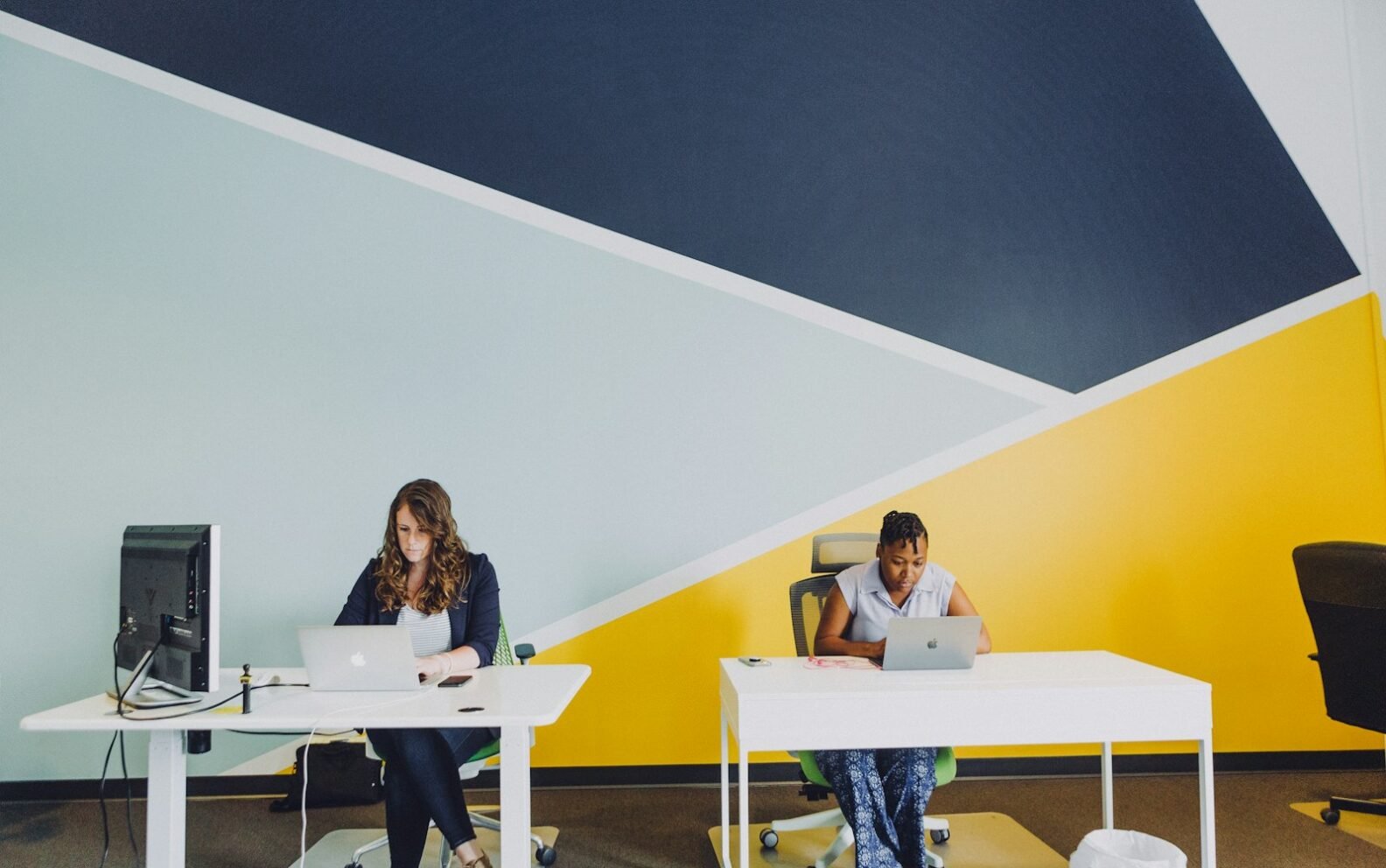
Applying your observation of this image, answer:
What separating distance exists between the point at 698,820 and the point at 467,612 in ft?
4.37

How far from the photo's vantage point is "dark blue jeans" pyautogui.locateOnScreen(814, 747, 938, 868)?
8.48ft

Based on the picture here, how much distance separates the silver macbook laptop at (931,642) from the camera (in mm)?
2527

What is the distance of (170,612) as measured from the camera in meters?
2.20

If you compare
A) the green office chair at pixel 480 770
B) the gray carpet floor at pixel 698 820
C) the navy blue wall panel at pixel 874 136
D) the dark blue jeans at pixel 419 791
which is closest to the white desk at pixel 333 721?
the dark blue jeans at pixel 419 791

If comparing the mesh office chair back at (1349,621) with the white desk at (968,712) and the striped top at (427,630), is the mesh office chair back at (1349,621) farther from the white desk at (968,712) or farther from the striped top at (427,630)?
the striped top at (427,630)

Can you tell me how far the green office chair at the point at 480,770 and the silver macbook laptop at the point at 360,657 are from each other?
19.9 inches

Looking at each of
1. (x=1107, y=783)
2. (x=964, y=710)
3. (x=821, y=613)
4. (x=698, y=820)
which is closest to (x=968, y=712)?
(x=964, y=710)

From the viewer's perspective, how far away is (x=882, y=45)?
13.2 ft

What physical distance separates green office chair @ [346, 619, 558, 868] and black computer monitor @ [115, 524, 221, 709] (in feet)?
2.66

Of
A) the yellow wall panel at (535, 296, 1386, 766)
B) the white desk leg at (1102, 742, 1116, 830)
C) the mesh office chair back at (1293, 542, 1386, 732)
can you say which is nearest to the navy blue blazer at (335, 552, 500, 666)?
the yellow wall panel at (535, 296, 1386, 766)

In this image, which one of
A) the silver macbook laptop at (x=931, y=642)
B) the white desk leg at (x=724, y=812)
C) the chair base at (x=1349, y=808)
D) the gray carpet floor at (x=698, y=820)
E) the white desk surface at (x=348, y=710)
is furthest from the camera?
the chair base at (x=1349, y=808)

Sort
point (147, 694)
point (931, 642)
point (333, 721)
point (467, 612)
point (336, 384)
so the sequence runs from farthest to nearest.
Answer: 1. point (336, 384)
2. point (467, 612)
3. point (931, 642)
4. point (147, 694)
5. point (333, 721)

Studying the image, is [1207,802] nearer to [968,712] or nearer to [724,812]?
[968,712]

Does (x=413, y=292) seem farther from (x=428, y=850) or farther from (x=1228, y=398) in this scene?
(x=1228, y=398)
